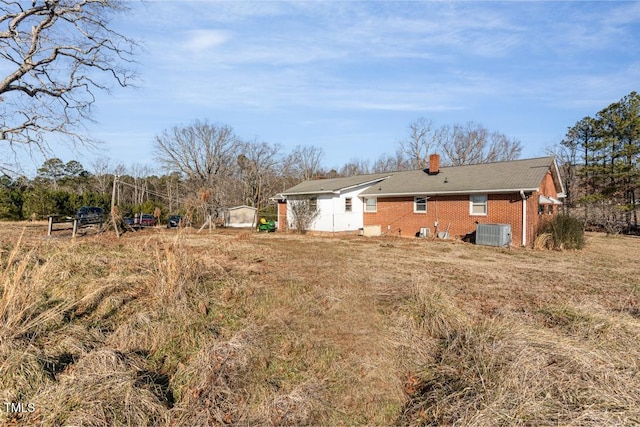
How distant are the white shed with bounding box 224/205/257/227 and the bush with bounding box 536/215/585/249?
972 inches

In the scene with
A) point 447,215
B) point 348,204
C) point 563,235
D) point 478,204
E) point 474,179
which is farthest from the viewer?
point 348,204

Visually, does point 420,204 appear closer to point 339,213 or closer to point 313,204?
point 339,213

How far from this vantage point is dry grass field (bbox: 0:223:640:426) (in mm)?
3254

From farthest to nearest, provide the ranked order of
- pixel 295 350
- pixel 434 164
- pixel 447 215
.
Answer: pixel 434 164 < pixel 447 215 < pixel 295 350

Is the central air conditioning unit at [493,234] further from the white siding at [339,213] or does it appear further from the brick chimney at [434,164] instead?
the white siding at [339,213]

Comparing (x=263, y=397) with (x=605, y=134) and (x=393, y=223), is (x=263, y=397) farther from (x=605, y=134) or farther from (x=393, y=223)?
(x=605, y=134)

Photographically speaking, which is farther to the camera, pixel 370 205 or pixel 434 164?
pixel 370 205

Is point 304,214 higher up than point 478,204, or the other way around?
point 478,204

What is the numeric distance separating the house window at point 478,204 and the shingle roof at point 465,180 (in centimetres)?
61

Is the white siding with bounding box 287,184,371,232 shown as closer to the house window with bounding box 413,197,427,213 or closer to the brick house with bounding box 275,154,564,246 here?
the brick house with bounding box 275,154,564,246

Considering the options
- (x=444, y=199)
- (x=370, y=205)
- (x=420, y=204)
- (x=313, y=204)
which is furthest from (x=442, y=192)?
(x=313, y=204)

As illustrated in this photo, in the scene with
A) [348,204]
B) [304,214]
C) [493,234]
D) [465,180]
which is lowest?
[493,234]

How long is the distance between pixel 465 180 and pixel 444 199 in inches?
62.2

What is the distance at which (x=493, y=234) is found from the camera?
617 inches
